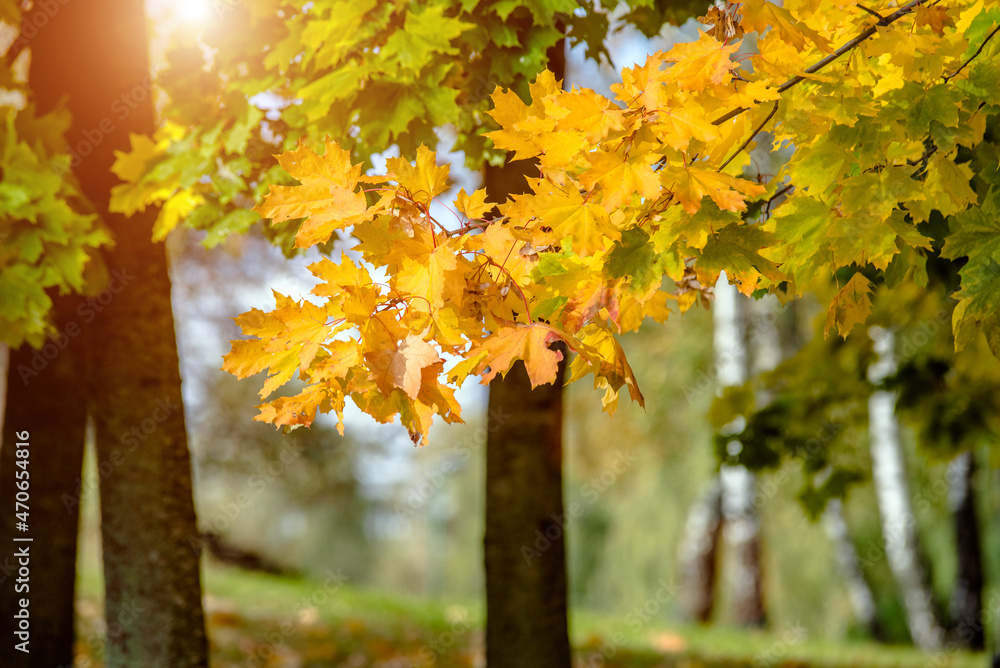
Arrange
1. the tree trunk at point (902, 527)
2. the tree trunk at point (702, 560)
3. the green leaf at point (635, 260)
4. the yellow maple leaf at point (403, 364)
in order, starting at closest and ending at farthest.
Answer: the yellow maple leaf at point (403, 364)
the green leaf at point (635, 260)
the tree trunk at point (902, 527)
the tree trunk at point (702, 560)

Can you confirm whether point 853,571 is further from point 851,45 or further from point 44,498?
point 851,45

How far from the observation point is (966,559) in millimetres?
7137

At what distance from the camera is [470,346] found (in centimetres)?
145

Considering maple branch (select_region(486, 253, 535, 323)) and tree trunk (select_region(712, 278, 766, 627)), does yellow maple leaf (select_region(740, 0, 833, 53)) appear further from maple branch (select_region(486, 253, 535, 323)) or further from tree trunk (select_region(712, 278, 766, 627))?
tree trunk (select_region(712, 278, 766, 627))

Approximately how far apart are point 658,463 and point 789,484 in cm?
200

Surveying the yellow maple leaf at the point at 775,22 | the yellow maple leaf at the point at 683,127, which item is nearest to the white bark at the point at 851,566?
the yellow maple leaf at the point at 775,22

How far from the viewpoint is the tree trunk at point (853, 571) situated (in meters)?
8.36

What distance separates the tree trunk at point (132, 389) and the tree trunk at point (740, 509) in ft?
23.0

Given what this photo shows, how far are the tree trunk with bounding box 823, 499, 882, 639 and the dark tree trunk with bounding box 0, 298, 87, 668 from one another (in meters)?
7.51

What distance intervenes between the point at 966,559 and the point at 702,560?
318 centimetres

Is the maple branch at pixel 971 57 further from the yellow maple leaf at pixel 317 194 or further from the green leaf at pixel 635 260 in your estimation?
the yellow maple leaf at pixel 317 194

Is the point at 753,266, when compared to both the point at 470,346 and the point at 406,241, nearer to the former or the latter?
the point at 470,346

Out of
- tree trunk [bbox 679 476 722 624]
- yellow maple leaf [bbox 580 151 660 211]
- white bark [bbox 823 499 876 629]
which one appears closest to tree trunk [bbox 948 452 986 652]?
white bark [bbox 823 499 876 629]

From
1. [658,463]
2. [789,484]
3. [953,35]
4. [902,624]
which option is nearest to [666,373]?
[658,463]
